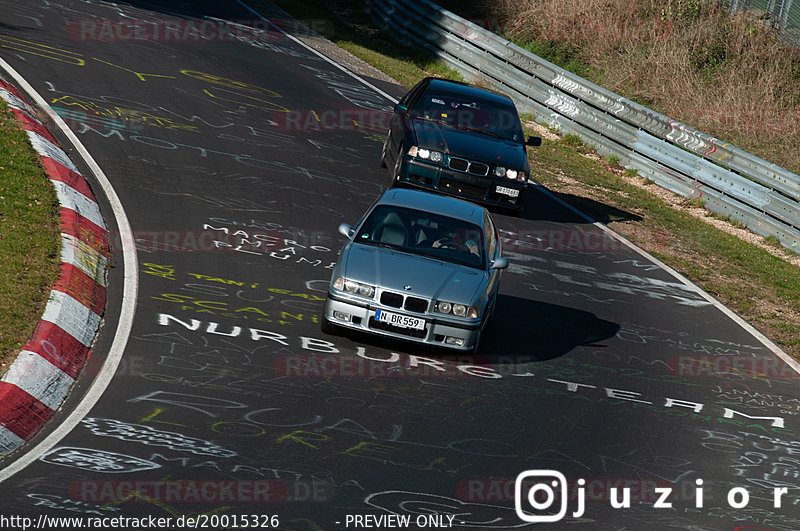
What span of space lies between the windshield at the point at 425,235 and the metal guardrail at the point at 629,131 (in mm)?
9616

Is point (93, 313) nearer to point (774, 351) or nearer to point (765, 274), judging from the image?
point (774, 351)

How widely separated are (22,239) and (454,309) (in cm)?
463

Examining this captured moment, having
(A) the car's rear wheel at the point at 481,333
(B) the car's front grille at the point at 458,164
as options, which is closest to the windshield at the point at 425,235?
(A) the car's rear wheel at the point at 481,333

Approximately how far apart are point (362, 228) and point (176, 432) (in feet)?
13.4

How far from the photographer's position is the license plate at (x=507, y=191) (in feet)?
50.9

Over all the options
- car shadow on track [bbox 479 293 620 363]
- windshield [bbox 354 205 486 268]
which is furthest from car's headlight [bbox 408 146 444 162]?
windshield [bbox 354 205 486 268]

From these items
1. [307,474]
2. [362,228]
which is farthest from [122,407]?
[362,228]

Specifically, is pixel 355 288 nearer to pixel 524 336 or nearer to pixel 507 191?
pixel 524 336

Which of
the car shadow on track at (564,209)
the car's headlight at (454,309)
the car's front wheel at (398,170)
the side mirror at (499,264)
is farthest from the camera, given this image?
the car shadow on track at (564,209)

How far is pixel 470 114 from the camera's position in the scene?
16.7m

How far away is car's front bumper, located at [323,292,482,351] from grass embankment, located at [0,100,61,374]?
114 inches

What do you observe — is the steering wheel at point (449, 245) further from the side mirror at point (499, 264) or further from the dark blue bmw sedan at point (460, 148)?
the dark blue bmw sedan at point (460, 148)

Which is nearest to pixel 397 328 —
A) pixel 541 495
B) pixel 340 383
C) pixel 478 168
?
pixel 340 383

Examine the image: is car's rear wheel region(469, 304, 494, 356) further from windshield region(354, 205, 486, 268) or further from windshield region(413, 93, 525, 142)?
windshield region(413, 93, 525, 142)
